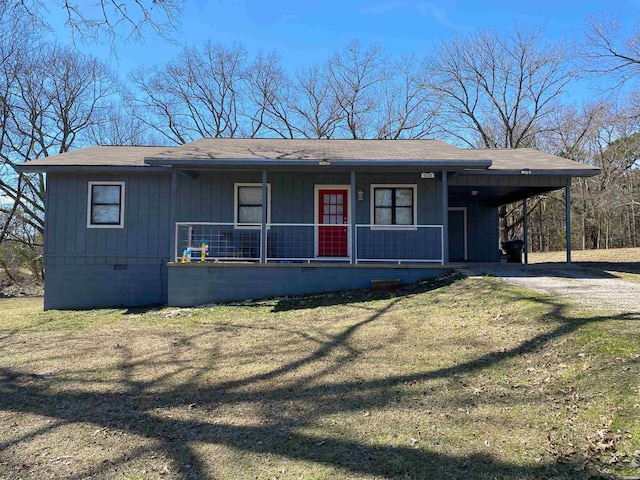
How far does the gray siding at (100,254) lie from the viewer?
10.8 m

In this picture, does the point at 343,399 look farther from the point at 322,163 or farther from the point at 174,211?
the point at 174,211

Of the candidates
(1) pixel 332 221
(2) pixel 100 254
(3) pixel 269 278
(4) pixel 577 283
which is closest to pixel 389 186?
(1) pixel 332 221

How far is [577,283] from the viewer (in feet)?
25.5

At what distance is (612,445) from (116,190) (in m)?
11.2

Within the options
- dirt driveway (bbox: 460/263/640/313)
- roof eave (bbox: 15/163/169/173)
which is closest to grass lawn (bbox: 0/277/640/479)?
dirt driveway (bbox: 460/263/640/313)

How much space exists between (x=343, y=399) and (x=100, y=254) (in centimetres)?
910

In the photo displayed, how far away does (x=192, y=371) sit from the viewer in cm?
488

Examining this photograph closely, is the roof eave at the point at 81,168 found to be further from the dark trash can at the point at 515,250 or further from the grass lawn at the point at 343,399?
the dark trash can at the point at 515,250

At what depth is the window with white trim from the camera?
11.1 meters

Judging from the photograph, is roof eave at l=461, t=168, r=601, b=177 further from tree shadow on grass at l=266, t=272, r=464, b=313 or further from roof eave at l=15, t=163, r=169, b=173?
roof eave at l=15, t=163, r=169, b=173

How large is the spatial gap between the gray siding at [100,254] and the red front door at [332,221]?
3.90 metres

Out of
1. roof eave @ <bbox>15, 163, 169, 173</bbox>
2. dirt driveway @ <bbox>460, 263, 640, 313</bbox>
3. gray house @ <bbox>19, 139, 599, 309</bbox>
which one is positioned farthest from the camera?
gray house @ <bbox>19, 139, 599, 309</bbox>

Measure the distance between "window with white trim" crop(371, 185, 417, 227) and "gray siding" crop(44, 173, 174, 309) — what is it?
533 centimetres

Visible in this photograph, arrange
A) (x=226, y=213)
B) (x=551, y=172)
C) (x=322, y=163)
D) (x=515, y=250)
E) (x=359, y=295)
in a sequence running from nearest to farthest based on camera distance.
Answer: (x=359, y=295)
(x=322, y=163)
(x=551, y=172)
(x=226, y=213)
(x=515, y=250)
